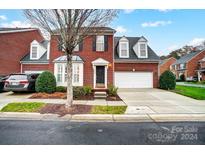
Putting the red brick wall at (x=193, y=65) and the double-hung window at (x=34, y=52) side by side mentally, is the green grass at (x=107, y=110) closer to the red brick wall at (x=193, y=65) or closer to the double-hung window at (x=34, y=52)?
the double-hung window at (x=34, y=52)

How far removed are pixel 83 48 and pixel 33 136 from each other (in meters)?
12.1

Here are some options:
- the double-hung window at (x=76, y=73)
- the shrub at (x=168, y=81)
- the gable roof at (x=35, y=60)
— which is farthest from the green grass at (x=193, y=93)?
the gable roof at (x=35, y=60)

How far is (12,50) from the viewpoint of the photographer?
65.1 feet

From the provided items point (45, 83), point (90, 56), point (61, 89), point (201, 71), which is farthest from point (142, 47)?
point (201, 71)

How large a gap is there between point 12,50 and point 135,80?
43.3ft

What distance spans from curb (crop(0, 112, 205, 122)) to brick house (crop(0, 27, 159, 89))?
25.8 ft

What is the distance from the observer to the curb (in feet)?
23.5

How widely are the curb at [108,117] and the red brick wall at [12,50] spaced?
12517 mm

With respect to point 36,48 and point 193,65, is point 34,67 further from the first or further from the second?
point 193,65

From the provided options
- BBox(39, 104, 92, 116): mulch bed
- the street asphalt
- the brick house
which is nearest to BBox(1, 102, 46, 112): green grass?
BBox(39, 104, 92, 116): mulch bed

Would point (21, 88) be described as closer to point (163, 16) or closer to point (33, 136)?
point (33, 136)

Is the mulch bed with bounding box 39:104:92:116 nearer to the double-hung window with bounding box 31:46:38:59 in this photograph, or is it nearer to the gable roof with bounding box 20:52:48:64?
the gable roof with bounding box 20:52:48:64
